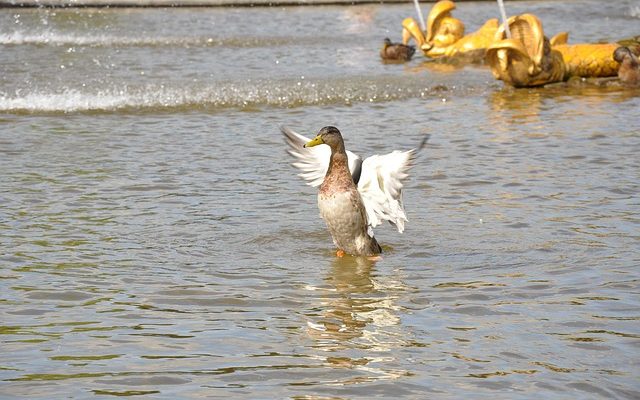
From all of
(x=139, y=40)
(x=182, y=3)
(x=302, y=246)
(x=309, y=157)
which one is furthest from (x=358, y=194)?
(x=182, y=3)

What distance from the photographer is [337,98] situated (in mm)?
18141

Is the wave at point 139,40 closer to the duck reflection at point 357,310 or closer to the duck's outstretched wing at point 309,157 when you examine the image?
the duck's outstretched wing at point 309,157

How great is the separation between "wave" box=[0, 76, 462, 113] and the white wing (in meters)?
7.77

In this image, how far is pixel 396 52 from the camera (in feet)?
75.9

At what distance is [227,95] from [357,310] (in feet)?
35.4

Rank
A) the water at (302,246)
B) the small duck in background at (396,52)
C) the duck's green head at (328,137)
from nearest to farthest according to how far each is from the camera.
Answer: the water at (302,246), the duck's green head at (328,137), the small duck in background at (396,52)

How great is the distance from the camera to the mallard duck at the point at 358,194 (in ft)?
31.0

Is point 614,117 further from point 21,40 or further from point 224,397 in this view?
point 21,40

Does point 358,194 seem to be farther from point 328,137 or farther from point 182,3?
point 182,3

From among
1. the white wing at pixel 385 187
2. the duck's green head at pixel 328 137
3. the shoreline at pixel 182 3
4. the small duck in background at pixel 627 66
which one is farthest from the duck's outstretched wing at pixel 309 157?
the shoreline at pixel 182 3

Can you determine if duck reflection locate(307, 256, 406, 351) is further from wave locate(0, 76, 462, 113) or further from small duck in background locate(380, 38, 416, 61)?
small duck in background locate(380, 38, 416, 61)

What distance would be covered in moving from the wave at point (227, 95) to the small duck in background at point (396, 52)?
2.94 metres

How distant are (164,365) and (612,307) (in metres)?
2.66

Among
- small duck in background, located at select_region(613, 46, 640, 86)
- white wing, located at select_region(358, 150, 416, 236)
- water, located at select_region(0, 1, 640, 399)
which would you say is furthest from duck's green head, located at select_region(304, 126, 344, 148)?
small duck in background, located at select_region(613, 46, 640, 86)
